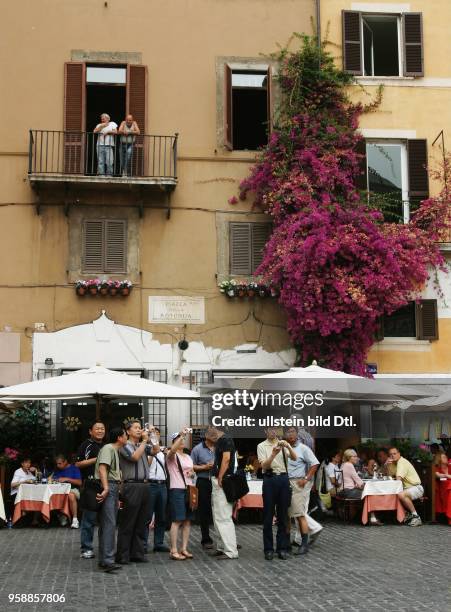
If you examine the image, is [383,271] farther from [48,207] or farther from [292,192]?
[48,207]

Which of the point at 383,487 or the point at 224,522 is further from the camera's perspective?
the point at 383,487

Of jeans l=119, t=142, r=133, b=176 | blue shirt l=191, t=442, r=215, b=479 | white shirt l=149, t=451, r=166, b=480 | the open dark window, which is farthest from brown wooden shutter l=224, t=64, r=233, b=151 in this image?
blue shirt l=191, t=442, r=215, b=479

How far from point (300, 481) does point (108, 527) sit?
292cm

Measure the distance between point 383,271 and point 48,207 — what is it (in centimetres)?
702

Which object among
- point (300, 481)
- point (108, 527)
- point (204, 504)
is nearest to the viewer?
point (108, 527)

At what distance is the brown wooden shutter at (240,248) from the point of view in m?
19.7

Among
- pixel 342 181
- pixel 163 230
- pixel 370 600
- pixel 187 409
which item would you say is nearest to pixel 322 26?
pixel 342 181

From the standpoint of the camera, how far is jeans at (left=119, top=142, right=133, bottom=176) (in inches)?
761

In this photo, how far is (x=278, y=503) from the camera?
12.0 meters

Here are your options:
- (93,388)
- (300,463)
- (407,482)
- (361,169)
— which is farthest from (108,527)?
(361,169)

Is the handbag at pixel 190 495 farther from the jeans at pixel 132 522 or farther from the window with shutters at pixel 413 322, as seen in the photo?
the window with shutters at pixel 413 322

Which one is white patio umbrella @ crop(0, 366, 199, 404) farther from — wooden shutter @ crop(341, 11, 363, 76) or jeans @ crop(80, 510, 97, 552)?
wooden shutter @ crop(341, 11, 363, 76)

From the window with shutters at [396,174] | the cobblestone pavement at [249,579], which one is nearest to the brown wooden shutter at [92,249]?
the window with shutters at [396,174]

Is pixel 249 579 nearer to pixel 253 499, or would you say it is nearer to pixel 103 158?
pixel 253 499
